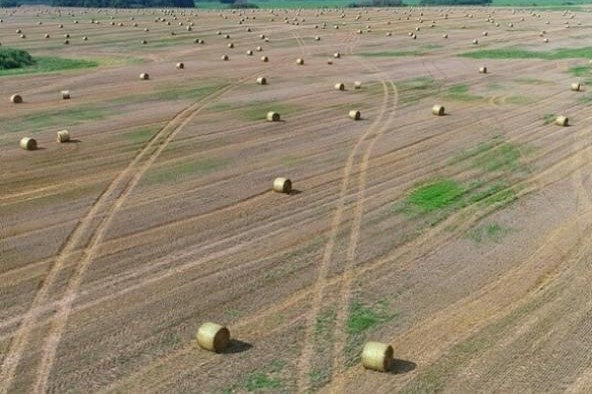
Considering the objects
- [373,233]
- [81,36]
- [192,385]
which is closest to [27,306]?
[192,385]

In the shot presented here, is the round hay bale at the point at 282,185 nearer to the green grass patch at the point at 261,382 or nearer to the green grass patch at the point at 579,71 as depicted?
the green grass patch at the point at 261,382

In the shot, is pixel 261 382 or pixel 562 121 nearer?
pixel 261 382

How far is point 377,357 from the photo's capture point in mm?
9297

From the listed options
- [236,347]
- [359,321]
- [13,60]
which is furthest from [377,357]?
[13,60]

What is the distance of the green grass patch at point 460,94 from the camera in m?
26.9

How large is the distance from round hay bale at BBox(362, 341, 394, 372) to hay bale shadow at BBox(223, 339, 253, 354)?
1.63 metres

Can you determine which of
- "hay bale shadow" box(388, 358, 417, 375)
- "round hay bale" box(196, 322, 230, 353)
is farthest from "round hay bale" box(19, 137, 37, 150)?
"hay bale shadow" box(388, 358, 417, 375)

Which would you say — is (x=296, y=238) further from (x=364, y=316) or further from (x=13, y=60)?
(x=13, y=60)

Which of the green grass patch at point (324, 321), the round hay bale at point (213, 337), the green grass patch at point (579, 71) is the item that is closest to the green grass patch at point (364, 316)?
the green grass patch at point (324, 321)

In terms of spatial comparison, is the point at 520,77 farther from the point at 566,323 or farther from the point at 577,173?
the point at 566,323

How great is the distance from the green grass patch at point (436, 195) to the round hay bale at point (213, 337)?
6626 mm

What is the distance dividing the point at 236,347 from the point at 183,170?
8610 millimetres

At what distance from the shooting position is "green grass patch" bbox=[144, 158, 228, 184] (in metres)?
17.2

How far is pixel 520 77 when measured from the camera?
31797mm
